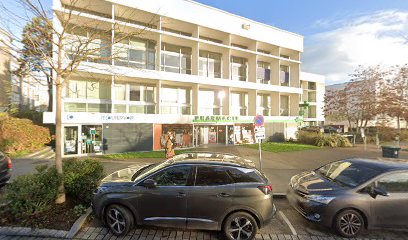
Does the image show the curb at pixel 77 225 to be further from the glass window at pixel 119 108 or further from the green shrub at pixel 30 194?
the glass window at pixel 119 108

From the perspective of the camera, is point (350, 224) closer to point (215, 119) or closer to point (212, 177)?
point (212, 177)

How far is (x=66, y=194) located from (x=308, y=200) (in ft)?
19.0

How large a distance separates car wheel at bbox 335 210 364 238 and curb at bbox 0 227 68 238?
17.8 feet

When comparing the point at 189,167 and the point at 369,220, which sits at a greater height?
the point at 189,167

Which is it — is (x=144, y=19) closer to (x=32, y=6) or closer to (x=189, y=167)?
(x=32, y=6)

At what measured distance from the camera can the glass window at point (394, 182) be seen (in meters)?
4.02

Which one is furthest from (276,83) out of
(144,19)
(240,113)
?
(144,19)

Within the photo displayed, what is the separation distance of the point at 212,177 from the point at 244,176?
647mm

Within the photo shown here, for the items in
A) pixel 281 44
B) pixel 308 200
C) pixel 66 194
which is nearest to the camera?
pixel 308 200

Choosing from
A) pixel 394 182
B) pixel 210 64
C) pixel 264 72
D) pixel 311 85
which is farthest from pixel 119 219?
pixel 311 85

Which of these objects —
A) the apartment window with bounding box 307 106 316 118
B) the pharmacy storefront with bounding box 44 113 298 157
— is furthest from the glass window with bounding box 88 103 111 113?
the apartment window with bounding box 307 106 316 118

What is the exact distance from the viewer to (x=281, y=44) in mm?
22453

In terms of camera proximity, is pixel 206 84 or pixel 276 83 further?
pixel 276 83

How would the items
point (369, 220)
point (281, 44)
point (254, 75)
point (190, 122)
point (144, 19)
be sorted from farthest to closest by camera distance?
1. point (281, 44)
2. point (254, 75)
3. point (190, 122)
4. point (144, 19)
5. point (369, 220)
